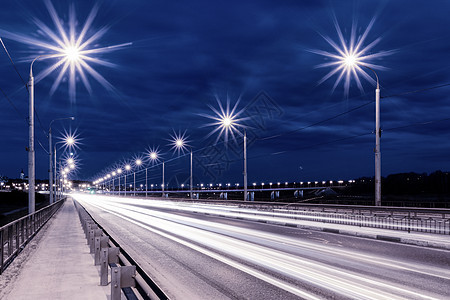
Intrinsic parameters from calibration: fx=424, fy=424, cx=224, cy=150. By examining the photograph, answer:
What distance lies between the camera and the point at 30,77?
69.8 feet

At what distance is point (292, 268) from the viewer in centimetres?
1080

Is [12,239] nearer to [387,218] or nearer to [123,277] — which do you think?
[123,277]

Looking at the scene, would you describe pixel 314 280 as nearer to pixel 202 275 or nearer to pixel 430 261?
pixel 202 275

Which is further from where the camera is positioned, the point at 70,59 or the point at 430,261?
→ the point at 70,59

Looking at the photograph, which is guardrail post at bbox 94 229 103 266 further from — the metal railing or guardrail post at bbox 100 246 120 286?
the metal railing

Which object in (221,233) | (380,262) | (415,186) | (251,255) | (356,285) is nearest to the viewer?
(356,285)

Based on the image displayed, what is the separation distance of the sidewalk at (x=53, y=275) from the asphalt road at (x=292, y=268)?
1446 millimetres

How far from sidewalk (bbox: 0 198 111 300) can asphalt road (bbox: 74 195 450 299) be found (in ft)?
4.74

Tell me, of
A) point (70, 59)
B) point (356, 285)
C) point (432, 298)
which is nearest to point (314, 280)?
point (356, 285)

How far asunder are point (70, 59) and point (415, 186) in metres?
131

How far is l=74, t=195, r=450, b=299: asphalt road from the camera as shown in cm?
834

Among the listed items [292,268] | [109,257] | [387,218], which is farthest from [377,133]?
[109,257]

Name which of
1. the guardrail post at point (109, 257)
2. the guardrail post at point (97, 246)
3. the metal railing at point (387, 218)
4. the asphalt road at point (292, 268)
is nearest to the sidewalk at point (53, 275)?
the guardrail post at point (97, 246)

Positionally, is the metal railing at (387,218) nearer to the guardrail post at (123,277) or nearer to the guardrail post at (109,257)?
the guardrail post at (109,257)
